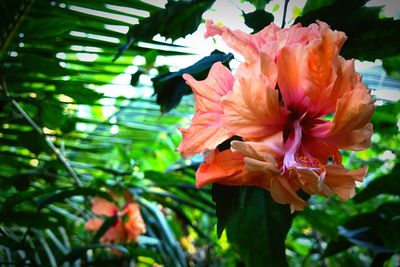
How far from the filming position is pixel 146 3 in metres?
0.67

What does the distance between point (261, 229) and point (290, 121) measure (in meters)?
0.15

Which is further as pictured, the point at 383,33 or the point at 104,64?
the point at 104,64

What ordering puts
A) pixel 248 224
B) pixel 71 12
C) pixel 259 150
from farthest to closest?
pixel 71 12 → pixel 248 224 → pixel 259 150

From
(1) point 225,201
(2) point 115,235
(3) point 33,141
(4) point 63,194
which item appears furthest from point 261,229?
(2) point 115,235

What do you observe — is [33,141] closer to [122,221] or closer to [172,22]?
[122,221]

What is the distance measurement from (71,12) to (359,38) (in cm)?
58

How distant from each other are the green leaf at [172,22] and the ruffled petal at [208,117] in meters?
0.15

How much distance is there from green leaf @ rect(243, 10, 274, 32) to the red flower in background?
0.74m

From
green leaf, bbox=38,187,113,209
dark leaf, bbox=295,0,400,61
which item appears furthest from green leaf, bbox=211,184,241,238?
green leaf, bbox=38,187,113,209

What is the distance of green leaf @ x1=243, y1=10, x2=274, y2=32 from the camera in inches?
18.2

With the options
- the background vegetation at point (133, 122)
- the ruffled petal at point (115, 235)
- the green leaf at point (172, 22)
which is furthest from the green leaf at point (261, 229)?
the ruffled petal at point (115, 235)

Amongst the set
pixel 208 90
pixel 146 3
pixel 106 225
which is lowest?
pixel 106 225

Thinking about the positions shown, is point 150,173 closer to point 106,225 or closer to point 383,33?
point 106,225

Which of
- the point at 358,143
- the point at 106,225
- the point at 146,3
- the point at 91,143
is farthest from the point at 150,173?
the point at 358,143
